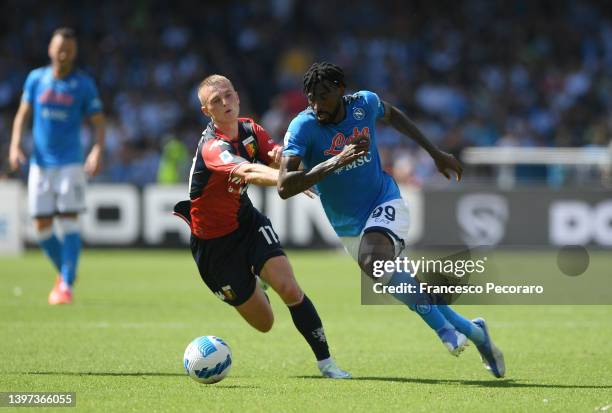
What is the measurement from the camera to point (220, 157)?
730cm

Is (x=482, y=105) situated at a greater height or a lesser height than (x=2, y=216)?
greater

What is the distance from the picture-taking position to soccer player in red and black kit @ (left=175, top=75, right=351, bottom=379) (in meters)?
7.45

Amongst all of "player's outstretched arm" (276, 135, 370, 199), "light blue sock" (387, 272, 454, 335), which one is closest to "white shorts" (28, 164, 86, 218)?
"player's outstretched arm" (276, 135, 370, 199)

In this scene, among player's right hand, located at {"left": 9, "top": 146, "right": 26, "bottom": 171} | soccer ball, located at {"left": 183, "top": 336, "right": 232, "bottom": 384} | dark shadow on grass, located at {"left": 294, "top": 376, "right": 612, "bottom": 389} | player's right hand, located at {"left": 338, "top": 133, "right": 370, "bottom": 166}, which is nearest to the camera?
player's right hand, located at {"left": 338, "top": 133, "right": 370, "bottom": 166}

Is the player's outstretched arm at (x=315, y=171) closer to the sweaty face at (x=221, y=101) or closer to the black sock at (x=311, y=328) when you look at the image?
the sweaty face at (x=221, y=101)

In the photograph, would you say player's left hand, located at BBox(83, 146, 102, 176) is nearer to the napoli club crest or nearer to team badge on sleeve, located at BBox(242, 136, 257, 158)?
team badge on sleeve, located at BBox(242, 136, 257, 158)

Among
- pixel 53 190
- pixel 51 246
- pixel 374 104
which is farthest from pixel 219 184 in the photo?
pixel 51 246

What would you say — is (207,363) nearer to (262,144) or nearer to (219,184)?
(219,184)

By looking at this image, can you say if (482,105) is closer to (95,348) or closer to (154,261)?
(154,261)

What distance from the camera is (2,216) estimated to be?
19906 mm

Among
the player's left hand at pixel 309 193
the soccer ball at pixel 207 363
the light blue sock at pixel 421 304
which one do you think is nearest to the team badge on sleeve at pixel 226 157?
the player's left hand at pixel 309 193

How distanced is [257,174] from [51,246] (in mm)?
6072

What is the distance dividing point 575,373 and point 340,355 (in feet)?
6.52

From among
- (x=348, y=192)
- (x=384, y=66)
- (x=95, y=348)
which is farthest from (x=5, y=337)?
(x=384, y=66)
